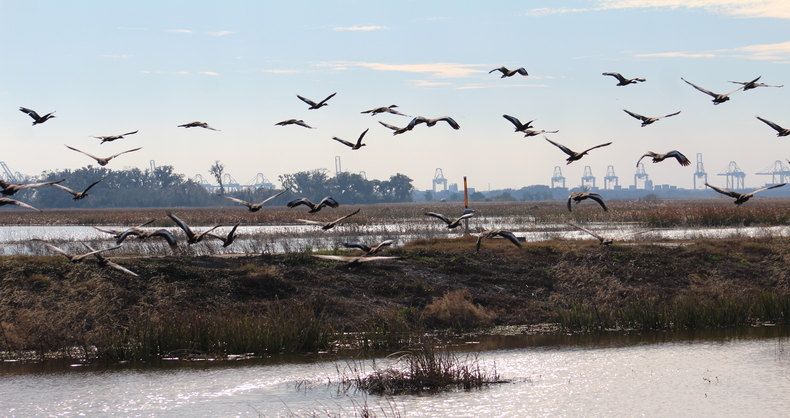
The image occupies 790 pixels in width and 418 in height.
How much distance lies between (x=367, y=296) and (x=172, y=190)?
14632 centimetres

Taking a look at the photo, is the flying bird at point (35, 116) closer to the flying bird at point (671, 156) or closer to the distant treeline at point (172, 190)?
the flying bird at point (671, 156)

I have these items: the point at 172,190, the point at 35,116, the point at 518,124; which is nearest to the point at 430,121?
the point at 518,124

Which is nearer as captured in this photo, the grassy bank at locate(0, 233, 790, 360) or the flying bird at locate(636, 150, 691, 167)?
the flying bird at locate(636, 150, 691, 167)

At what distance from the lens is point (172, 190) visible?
6329 inches

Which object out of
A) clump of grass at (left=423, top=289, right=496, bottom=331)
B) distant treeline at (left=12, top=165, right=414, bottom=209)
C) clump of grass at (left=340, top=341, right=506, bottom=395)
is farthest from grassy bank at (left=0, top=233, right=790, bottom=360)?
distant treeline at (left=12, top=165, right=414, bottom=209)

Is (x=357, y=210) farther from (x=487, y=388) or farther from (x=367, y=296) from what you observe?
(x=367, y=296)

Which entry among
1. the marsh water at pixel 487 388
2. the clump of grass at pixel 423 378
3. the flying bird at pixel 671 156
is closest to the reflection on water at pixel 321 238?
the marsh water at pixel 487 388

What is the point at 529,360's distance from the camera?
55.0 ft

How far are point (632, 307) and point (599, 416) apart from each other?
24.1 feet

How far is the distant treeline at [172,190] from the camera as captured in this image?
148500 mm

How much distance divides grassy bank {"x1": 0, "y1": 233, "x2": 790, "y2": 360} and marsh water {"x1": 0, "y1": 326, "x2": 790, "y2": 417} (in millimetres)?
832

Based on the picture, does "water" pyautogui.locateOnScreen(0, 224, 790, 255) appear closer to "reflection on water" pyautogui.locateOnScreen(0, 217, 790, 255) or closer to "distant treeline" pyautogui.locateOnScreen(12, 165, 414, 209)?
"reflection on water" pyautogui.locateOnScreen(0, 217, 790, 255)

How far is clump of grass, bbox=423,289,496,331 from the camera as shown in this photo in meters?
20.3

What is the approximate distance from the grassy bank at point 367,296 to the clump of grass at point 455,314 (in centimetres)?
3
